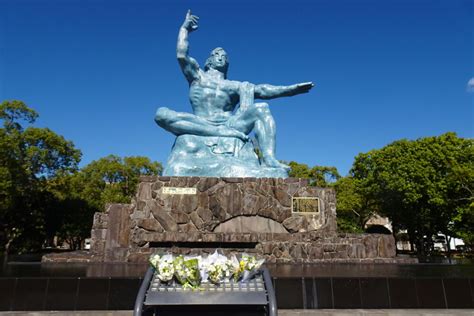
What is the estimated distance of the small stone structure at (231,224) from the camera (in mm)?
8258

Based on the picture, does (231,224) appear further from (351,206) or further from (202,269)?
(351,206)

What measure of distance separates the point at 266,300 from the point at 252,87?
32.5 ft

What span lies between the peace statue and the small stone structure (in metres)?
0.88

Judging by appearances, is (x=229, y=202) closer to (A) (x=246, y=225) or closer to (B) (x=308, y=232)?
(A) (x=246, y=225)

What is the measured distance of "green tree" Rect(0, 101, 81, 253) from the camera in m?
17.6

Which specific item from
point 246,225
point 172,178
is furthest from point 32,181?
point 246,225

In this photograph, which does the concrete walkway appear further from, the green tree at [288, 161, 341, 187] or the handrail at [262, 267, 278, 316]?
the green tree at [288, 161, 341, 187]

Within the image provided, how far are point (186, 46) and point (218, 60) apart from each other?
4.54ft

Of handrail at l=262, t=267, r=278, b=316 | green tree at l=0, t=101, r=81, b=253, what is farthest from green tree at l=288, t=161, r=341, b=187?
handrail at l=262, t=267, r=278, b=316

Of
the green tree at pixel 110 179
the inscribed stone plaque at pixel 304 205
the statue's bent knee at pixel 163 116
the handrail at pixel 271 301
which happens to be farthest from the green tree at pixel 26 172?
the handrail at pixel 271 301

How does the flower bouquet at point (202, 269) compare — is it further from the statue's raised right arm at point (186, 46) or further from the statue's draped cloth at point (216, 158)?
the statue's raised right arm at point (186, 46)

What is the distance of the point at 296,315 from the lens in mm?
4523

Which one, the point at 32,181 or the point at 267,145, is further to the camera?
the point at 32,181

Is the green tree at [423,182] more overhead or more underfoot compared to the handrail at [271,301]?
more overhead
